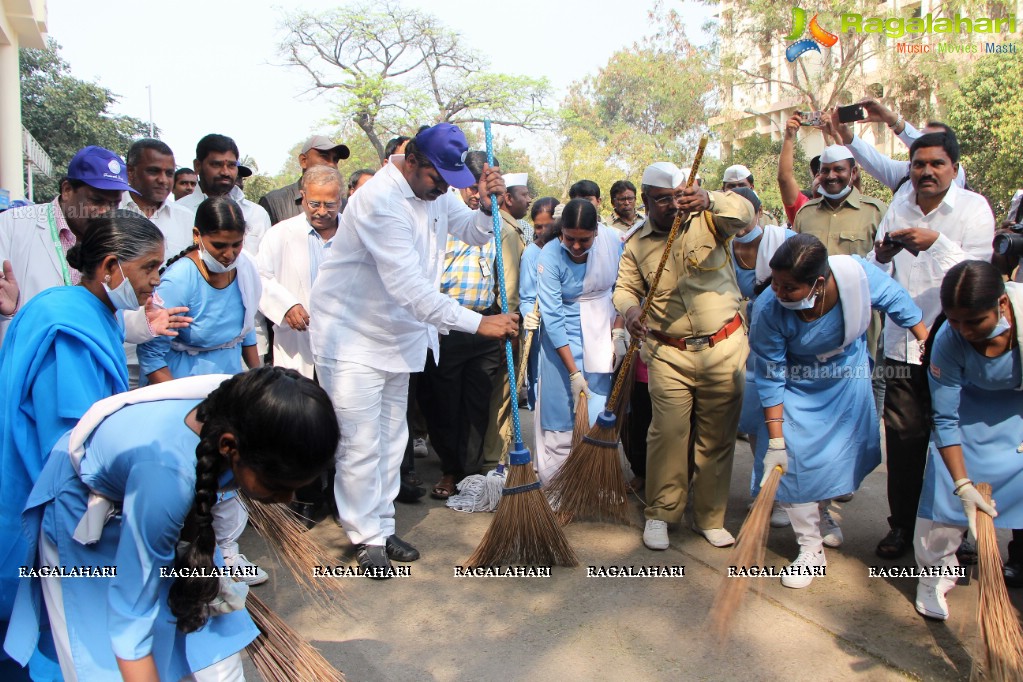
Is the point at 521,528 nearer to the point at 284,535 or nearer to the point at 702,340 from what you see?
the point at 702,340

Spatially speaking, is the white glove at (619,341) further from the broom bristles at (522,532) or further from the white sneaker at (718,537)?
the broom bristles at (522,532)

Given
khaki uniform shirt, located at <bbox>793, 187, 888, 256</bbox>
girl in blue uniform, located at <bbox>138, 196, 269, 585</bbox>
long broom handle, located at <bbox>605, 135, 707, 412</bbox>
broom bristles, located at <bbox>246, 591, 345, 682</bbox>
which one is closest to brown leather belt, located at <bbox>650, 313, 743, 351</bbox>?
long broom handle, located at <bbox>605, 135, 707, 412</bbox>

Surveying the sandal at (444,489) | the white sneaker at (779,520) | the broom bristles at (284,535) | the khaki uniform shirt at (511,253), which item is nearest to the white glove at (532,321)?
the khaki uniform shirt at (511,253)

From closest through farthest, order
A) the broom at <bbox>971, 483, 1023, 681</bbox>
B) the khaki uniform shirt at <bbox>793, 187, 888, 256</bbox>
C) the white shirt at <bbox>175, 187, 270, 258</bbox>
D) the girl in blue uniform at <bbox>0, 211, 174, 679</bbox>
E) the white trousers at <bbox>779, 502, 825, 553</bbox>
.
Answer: the girl in blue uniform at <bbox>0, 211, 174, 679</bbox>
the broom at <bbox>971, 483, 1023, 681</bbox>
the white trousers at <bbox>779, 502, 825, 553</bbox>
the khaki uniform shirt at <bbox>793, 187, 888, 256</bbox>
the white shirt at <bbox>175, 187, 270, 258</bbox>

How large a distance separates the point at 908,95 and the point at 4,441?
2424 cm

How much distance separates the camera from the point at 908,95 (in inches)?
869

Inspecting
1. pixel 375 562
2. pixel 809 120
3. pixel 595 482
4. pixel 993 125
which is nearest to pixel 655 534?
pixel 595 482

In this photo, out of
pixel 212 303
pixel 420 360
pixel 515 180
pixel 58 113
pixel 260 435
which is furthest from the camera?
pixel 58 113

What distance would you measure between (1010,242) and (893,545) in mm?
1497

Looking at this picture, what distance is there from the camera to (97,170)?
11.7ft

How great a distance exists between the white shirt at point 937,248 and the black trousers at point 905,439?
9cm

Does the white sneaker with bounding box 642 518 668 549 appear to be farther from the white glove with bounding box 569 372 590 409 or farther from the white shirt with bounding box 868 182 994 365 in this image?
the white shirt with bounding box 868 182 994 365

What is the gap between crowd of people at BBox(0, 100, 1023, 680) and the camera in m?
1.84

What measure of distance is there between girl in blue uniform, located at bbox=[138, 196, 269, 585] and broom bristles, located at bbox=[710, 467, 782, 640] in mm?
1933
